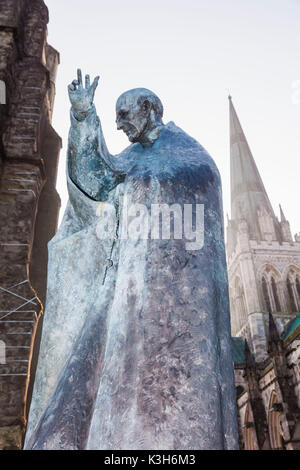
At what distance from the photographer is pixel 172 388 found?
4.27 feet

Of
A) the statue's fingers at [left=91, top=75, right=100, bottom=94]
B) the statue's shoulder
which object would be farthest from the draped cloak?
the statue's fingers at [left=91, top=75, right=100, bottom=94]

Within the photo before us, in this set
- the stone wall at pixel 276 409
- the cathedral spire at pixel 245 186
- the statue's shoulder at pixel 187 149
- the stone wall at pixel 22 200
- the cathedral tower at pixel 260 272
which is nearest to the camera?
the statue's shoulder at pixel 187 149

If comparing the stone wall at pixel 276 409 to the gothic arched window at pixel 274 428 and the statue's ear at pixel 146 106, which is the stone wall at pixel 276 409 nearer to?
the gothic arched window at pixel 274 428

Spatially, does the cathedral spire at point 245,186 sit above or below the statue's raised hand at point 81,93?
above

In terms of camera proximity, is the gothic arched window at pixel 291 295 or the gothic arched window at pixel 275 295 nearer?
the gothic arched window at pixel 291 295

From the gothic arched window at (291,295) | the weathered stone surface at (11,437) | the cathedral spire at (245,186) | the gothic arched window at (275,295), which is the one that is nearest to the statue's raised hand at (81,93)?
the weathered stone surface at (11,437)

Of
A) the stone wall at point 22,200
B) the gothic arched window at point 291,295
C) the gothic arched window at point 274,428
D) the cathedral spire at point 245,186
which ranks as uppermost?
the cathedral spire at point 245,186

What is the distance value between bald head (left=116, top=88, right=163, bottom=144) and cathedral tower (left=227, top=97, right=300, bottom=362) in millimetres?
42282

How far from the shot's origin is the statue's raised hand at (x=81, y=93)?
5.83 ft

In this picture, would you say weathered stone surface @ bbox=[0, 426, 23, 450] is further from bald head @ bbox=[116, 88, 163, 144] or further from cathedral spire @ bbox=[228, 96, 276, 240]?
cathedral spire @ bbox=[228, 96, 276, 240]

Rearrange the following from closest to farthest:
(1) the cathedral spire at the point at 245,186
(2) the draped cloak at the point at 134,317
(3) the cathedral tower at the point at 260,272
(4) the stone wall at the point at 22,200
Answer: (2) the draped cloak at the point at 134,317
(4) the stone wall at the point at 22,200
(3) the cathedral tower at the point at 260,272
(1) the cathedral spire at the point at 245,186

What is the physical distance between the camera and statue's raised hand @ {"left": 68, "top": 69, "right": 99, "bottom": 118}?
178 cm

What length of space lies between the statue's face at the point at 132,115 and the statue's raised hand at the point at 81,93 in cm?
24
